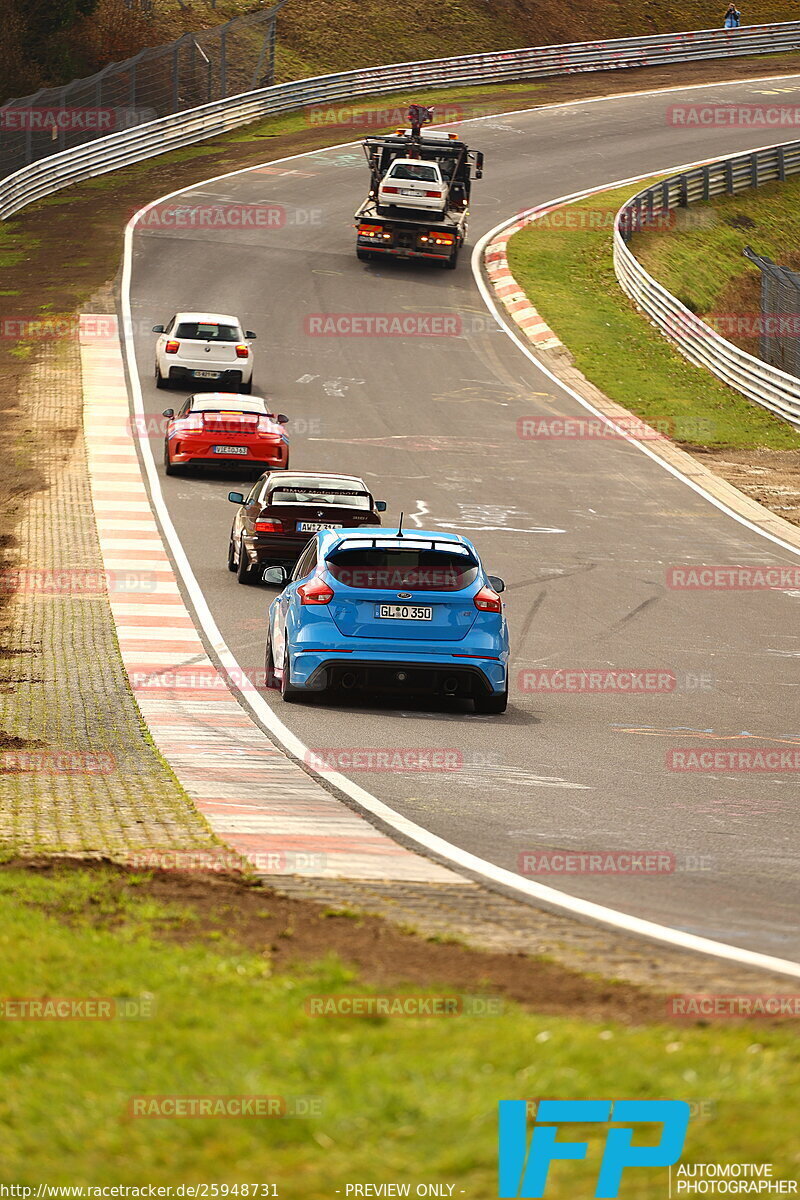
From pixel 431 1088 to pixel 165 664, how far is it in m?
11.2

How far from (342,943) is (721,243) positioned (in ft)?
161

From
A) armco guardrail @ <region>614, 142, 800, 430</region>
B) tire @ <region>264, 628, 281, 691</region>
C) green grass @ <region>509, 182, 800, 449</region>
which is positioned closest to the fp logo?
tire @ <region>264, 628, 281, 691</region>

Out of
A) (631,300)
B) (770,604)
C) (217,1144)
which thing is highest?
(631,300)

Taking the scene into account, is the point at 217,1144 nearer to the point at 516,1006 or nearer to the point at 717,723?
the point at 516,1006

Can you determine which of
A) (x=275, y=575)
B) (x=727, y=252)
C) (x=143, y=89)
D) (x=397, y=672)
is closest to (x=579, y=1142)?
(x=397, y=672)

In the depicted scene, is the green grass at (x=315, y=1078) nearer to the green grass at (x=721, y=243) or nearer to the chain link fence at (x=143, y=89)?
the green grass at (x=721, y=243)

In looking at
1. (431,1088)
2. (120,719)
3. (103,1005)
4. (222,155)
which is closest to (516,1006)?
(431,1088)

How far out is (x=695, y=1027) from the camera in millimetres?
5395

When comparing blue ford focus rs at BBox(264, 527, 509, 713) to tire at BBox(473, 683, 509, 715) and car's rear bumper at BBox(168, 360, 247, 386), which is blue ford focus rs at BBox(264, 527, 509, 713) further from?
car's rear bumper at BBox(168, 360, 247, 386)

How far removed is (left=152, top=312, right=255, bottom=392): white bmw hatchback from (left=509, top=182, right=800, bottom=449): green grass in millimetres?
9058

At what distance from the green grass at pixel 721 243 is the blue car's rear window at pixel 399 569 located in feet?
110

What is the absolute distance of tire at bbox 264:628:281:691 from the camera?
14.6 metres

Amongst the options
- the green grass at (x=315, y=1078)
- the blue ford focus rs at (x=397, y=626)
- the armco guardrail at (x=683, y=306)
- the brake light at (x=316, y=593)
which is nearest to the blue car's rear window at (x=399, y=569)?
the blue ford focus rs at (x=397, y=626)

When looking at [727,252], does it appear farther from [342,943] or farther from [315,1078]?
[315,1078]
